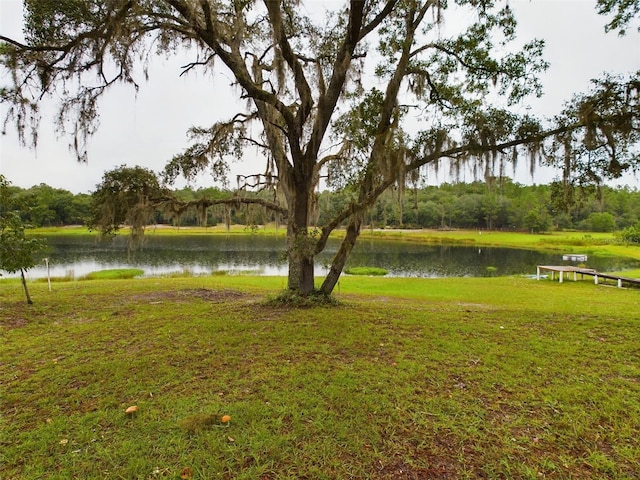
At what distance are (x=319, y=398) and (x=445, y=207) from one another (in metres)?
47.4

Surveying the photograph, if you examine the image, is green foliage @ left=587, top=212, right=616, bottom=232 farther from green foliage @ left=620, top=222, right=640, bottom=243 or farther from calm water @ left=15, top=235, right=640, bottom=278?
calm water @ left=15, top=235, right=640, bottom=278

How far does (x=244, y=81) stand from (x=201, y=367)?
4983 millimetres

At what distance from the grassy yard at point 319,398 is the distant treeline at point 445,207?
8.35 ft

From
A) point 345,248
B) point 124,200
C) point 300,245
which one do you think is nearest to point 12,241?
point 124,200

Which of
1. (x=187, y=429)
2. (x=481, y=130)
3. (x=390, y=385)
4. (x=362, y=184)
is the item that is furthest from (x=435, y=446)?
(x=481, y=130)

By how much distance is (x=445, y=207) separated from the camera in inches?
1861

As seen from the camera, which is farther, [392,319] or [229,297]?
Result: [229,297]

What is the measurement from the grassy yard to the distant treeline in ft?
8.35

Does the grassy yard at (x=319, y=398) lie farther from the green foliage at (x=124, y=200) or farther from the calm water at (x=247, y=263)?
the calm water at (x=247, y=263)

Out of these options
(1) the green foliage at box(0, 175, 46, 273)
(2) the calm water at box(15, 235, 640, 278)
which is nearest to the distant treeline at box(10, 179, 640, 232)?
(1) the green foliage at box(0, 175, 46, 273)

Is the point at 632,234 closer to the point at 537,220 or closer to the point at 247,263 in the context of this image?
the point at 537,220

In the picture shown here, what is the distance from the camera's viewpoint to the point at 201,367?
165 inches

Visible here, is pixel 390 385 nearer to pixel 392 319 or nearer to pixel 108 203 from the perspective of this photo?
pixel 392 319

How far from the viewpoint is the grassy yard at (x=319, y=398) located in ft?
8.52
